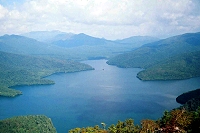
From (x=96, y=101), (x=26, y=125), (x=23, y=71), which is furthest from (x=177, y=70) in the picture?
(x=26, y=125)

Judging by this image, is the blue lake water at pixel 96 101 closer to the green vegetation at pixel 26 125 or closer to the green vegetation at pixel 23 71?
the green vegetation at pixel 26 125

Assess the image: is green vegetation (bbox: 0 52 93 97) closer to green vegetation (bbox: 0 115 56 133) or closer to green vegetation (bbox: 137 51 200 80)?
green vegetation (bbox: 0 115 56 133)

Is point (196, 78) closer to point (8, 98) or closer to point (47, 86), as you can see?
point (47, 86)

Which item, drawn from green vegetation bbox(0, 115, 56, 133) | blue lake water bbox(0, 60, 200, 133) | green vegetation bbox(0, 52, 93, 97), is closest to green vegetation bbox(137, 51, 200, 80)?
blue lake water bbox(0, 60, 200, 133)

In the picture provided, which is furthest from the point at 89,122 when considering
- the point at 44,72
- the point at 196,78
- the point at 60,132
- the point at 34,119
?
the point at 44,72

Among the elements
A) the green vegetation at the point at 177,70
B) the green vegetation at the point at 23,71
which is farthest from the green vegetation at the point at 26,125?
the green vegetation at the point at 177,70
